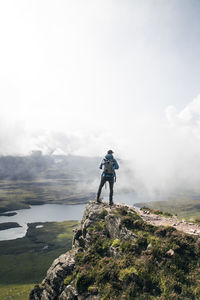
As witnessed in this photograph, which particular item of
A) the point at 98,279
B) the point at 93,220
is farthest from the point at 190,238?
the point at 93,220

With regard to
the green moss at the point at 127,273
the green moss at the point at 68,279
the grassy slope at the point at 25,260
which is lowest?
the grassy slope at the point at 25,260

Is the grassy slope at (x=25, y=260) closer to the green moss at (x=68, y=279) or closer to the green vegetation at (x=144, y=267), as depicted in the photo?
the green moss at (x=68, y=279)

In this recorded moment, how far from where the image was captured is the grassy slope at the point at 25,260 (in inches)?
3879

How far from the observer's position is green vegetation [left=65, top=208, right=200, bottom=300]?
11.5 metres

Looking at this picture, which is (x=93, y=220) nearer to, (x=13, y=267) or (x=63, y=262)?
(x=63, y=262)

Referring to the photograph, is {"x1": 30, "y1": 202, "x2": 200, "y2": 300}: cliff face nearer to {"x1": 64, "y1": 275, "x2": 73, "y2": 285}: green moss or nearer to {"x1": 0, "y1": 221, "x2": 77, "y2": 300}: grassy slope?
{"x1": 64, "y1": 275, "x2": 73, "y2": 285}: green moss

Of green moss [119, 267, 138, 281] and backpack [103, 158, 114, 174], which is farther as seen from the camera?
backpack [103, 158, 114, 174]

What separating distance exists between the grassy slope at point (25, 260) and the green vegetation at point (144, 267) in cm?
7958

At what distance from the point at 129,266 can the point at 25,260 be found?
163091mm

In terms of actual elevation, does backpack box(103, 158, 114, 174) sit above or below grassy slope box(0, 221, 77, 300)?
above

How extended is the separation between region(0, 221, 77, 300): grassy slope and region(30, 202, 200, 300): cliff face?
250ft

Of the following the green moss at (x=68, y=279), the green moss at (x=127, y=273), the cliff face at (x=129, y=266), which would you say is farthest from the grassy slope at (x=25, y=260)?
the green moss at (x=127, y=273)

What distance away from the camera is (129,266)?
13742 mm

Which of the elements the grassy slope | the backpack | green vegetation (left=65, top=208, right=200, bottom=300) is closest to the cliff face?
green vegetation (left=65, top=208, right=200, bottom=300)
